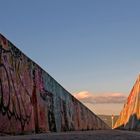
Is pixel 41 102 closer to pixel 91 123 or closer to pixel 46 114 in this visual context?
pixel 46 114

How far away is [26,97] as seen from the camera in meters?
19.0

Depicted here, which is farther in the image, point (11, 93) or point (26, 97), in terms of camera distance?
point (26, 97)

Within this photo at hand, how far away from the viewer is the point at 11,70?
17188 millimetres

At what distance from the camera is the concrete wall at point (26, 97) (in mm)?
15906

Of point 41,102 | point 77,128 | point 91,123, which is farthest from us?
point 91,123

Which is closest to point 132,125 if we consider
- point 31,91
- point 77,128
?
point 77,128

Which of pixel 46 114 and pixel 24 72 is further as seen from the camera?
pixel 46 114

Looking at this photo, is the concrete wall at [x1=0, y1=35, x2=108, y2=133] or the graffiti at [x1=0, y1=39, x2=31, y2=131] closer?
the graffiti at [x1=0, y1=39, x2=31, y2=131]

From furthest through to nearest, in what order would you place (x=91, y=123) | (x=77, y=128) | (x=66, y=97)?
1. (x=91, y=123)
2. (x=77, y=128)
3. (x=66, y=97)

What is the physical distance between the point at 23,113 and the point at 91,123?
87.7ft

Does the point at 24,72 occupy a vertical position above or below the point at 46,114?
above

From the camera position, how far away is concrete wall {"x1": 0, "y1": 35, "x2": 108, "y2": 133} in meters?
15.9

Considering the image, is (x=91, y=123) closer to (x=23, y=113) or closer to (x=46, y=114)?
(x=46, y=114)

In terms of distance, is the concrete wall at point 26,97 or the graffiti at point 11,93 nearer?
the graffiti at point 11,93
